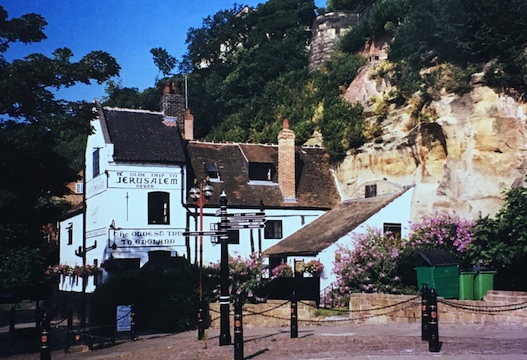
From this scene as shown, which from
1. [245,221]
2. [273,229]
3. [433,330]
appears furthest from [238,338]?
[273,229]

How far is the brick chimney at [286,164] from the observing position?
104 ft

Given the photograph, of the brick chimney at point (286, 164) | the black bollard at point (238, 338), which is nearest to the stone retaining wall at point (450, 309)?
the black bollard at point (238, 338)

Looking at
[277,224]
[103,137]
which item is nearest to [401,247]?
[277,224]

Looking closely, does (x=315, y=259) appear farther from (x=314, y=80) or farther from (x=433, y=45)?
(x=314, y=80)

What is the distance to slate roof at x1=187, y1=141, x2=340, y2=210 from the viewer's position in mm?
31094

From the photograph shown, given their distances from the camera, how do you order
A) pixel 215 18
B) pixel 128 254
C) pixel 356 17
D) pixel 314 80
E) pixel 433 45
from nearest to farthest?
pixel 128 254
pixel 433 45
pixel 314 80
pixel 356 17
pixel 215 18

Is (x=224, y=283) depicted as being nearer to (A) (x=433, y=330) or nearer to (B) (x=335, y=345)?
(B) (x=335, y=345)

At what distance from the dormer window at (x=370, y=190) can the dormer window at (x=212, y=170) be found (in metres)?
7.23

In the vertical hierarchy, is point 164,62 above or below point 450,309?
above

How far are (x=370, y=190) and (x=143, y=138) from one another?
11.1m

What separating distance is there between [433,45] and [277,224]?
11.3m

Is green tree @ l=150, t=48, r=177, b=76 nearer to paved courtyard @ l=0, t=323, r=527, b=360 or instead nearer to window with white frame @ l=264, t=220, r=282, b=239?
window with white frame @ l=264, t=220, r=282, b=239

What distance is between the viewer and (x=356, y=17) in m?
56.5

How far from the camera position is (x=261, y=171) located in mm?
32656
